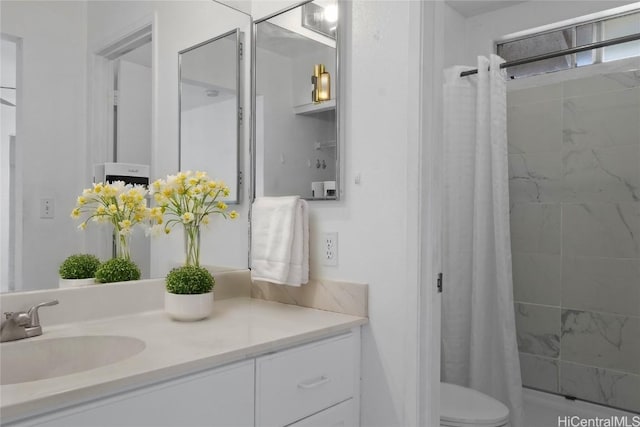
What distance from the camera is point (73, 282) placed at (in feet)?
4.61

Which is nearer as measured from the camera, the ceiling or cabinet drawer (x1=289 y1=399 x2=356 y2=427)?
cabinet drawer (x1=289 y1=399 x2=356 y2=427)

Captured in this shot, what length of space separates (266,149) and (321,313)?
650 millimetres

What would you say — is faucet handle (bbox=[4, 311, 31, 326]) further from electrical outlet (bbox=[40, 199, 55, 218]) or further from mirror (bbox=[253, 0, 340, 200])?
mirror (bbox=[253, 0, 340, 200])

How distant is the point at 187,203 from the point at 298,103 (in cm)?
53

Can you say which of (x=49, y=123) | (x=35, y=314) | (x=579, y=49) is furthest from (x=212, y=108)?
(x=579, y=49)

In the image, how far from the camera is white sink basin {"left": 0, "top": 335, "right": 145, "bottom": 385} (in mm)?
1161

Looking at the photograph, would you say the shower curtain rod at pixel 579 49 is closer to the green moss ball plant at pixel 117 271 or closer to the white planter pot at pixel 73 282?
the green moss ball plant at pixel 117 271

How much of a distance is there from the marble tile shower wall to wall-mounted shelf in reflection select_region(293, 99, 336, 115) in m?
1.67

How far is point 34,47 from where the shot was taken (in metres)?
1.34

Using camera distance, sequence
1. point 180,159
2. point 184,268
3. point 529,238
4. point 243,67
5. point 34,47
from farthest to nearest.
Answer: point 529,238, point 243,67, point 180,159, point 184,268, point 34,47

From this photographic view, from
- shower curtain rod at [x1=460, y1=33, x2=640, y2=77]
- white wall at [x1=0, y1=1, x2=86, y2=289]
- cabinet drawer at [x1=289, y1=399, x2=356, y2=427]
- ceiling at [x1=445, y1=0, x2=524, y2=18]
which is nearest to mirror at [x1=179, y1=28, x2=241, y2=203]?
white wall at [x1=0, y1=1, x2=86, y2=289]

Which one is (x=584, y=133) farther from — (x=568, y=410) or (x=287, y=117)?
(x=287, y=117)

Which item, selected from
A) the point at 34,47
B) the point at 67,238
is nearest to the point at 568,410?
the point at 67,238

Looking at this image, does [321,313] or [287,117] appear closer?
[321,313]
